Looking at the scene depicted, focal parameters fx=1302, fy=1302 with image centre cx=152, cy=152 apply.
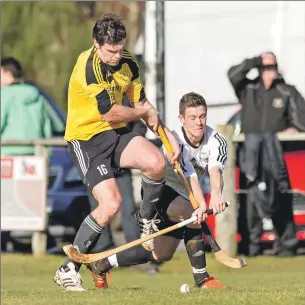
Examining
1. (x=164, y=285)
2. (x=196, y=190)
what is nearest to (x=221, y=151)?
(x=196, y=190)

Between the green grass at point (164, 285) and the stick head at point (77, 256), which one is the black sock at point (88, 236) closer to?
the stick head at point (77, 256)

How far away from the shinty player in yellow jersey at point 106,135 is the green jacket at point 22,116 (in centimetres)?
596

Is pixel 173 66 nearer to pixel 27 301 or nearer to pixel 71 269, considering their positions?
pixel 71 269

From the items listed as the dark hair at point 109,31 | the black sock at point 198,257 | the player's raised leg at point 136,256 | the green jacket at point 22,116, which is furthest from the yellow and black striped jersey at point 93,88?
the green jacket at point 22,116

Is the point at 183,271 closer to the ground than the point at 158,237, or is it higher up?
closer to the ground

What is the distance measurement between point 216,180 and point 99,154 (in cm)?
100

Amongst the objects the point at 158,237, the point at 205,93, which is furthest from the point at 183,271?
the point at 158,237

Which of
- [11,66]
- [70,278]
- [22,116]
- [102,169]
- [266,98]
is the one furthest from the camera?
[22,116]

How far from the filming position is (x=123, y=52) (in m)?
10.8

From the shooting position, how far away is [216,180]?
35.5 ft

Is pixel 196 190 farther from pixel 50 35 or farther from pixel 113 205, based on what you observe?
pixel 50 35

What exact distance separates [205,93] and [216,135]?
6.09 meters

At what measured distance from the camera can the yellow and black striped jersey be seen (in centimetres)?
1065

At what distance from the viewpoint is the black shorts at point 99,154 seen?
10.8 metres
